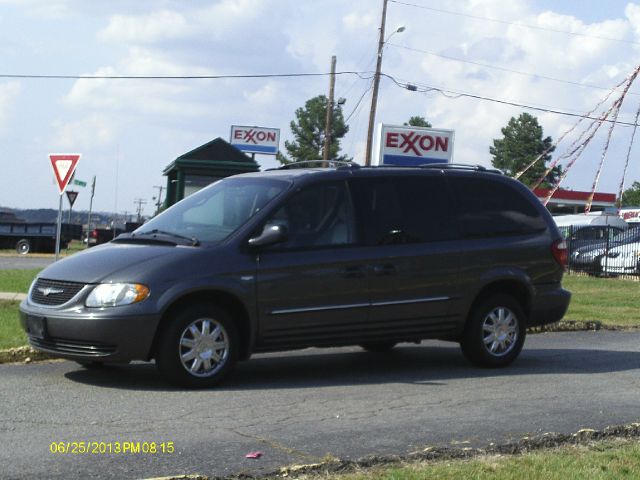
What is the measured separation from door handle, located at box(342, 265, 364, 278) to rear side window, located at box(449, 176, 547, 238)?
1.30m

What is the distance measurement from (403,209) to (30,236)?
120 ft

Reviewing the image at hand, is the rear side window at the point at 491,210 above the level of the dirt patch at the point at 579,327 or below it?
above

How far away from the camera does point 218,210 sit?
973 centimetres

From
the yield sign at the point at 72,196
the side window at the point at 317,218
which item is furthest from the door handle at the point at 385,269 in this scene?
the yield sign at the point at 72,196

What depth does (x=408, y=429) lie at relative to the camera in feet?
24.2

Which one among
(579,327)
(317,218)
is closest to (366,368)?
(317,218)

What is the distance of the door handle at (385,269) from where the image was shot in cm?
974

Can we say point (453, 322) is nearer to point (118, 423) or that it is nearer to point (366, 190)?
point (366, 190)

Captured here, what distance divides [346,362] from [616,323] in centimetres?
640

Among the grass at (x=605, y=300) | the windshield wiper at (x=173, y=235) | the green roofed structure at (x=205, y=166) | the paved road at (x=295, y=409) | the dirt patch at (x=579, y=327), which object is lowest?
the paved road at (x=295, y=409)

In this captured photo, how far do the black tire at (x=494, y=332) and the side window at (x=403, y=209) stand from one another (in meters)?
0.86

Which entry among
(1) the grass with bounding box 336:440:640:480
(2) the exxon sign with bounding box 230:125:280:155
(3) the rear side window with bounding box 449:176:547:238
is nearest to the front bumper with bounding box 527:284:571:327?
(3) the rear side window with bounding box 449:176:547:238

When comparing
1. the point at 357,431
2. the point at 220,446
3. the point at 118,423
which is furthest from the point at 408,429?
the point at 118,423

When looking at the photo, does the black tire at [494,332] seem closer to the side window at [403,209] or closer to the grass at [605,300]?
the side window at [403,209]
